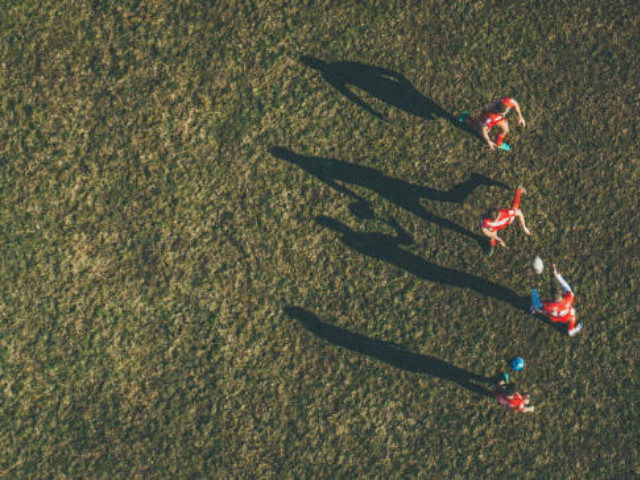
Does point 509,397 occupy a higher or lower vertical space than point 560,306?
lower

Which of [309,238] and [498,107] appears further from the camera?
[309,238]

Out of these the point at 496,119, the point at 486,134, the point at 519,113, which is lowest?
the point at 486,134

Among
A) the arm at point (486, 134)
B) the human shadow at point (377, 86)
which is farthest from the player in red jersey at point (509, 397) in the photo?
the human shadow at point (377, 86)

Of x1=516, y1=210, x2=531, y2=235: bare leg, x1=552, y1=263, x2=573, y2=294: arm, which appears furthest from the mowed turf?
x1=552, y1=263, x2=573, y2=294: arm

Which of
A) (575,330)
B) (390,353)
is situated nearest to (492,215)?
(575,330)

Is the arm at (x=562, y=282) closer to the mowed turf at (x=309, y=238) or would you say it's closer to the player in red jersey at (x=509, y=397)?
the mowed turf at (x=309, y=238)

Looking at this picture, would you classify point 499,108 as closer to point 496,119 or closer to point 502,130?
point 496,119

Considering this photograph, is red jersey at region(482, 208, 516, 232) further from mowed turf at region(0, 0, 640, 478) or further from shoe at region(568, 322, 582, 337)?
shoe at region(568, 322, 582, 337)
